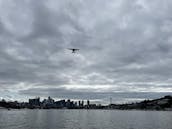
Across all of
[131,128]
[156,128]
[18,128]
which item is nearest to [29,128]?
[18,128]

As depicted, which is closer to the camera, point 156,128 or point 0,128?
point 0,128

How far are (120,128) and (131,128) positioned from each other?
467cm

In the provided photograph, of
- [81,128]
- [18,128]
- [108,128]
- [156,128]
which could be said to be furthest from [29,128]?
[156,128]

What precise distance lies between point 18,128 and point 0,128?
707 cm

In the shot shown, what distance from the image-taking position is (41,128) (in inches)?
4289

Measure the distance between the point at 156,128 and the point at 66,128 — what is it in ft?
128

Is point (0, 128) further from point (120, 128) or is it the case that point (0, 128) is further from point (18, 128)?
point (120, 128)

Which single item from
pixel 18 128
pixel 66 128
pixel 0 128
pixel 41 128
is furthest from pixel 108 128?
pixel 0 128

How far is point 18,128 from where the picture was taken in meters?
106

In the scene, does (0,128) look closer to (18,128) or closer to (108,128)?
(18,128)

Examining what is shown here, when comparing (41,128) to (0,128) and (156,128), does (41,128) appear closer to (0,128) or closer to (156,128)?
(0,128)

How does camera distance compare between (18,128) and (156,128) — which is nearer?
(18,128)

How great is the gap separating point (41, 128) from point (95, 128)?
895 inches

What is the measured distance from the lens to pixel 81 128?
4291 inches
